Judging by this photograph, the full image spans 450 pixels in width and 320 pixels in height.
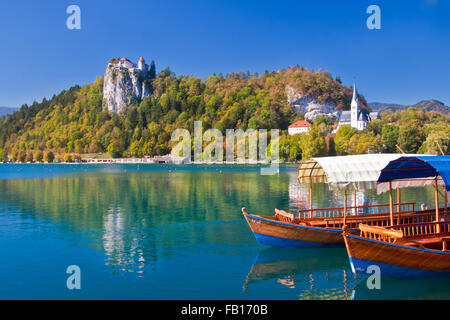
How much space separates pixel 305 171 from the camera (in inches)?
814

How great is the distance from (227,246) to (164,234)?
4.80 m

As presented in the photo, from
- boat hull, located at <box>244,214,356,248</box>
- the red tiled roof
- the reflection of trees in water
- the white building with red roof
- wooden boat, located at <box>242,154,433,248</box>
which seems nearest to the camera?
wooden boat, located at <box>242,154,433,248</box>

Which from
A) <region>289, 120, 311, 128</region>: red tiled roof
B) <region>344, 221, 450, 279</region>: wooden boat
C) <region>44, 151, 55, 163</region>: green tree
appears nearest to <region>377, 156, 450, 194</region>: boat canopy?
<region>344, 221, 450, 279</region>: wooden boat

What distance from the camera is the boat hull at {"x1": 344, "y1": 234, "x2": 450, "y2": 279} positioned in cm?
1280

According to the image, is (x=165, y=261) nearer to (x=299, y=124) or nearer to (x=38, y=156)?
(x=299, y=124)

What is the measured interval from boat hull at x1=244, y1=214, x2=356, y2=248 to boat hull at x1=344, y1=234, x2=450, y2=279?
3922 millimetres

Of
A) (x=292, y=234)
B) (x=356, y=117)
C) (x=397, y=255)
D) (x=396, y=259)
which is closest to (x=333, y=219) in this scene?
(x=292, y=234)

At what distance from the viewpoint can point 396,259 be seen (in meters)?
13.1

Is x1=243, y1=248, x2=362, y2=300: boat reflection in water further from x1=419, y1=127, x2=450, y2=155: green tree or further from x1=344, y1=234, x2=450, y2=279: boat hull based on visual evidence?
x1=419, y1=127, x2=450, y2=155: green tree

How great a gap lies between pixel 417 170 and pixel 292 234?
5828 millimetres

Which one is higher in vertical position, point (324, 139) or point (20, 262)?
point (324, 139)

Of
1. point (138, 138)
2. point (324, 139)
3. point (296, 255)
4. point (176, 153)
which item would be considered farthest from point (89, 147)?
point (296, 255)

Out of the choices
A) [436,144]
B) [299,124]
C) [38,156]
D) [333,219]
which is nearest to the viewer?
[333,219]
